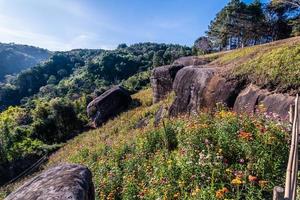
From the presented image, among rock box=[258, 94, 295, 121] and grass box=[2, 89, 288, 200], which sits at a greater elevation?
rock box=[258, 94, 295, 121]

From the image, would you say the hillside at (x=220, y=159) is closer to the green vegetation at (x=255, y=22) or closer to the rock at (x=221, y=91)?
the rock at (x=221, y=91)

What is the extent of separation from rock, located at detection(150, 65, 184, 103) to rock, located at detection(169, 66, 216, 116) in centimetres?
858

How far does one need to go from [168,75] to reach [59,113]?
2214cm

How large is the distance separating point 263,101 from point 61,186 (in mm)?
8833

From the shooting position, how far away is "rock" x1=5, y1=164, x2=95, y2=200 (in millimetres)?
3762

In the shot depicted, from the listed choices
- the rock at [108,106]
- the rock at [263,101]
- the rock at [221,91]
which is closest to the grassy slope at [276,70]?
the rock at [263,101]

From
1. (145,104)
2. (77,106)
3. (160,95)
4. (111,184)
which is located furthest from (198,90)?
(77,106)

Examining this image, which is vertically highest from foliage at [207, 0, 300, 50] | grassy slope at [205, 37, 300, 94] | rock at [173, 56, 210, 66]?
foliage at [207, 0, 300, 50]

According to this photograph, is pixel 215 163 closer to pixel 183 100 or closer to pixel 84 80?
pixel 183 100

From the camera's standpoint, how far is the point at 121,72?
11331cm

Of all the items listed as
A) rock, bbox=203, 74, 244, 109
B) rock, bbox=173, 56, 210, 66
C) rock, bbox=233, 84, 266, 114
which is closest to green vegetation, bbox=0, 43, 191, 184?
rock, bbox=173, 56, 210, 66

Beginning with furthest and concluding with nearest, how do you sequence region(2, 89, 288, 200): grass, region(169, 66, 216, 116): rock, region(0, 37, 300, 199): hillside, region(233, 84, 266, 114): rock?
region(169, 66, 216, 116): rock
region(233, 84, 266, 114): rock
region(0, 37, 300, 199): hillside
region(2, 89, 288, 200): grass

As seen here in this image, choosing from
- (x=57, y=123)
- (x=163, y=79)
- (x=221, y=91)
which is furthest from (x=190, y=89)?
(x=57, y=123)

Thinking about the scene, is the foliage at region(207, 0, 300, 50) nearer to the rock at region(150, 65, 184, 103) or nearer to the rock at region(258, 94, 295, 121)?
the rock at region(150, 65, 184, 103)
